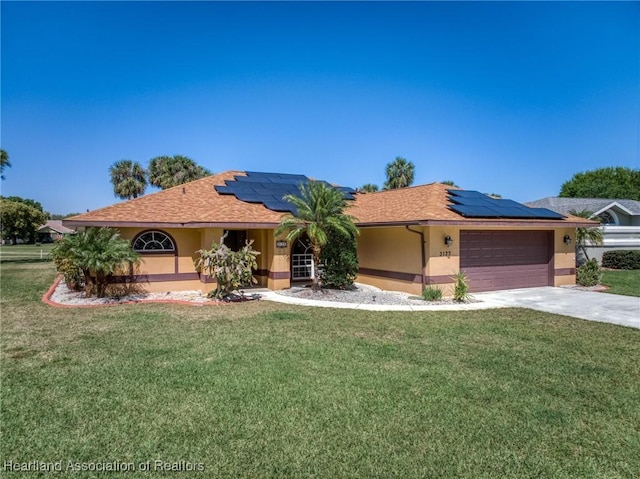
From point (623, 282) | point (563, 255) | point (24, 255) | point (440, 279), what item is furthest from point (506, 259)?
point (24, 255)

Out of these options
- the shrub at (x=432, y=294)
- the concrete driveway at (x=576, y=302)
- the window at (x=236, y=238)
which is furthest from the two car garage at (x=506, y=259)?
the window at (x=236, y=238)

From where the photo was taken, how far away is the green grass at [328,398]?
151 inches

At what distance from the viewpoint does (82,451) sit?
3.90 metres

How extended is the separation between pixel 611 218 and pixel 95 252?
115 feet

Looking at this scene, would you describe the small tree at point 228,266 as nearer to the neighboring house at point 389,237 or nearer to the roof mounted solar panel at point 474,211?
the neighboring house at point 389,237

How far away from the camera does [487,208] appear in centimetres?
1496

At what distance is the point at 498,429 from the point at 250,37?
15099mm

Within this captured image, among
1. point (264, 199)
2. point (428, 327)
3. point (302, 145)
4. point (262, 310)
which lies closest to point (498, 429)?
point (428, 327)

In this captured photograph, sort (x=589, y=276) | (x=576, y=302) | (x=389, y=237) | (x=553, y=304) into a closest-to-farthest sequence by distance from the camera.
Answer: (x=553, y=304)
(x=576, y=302)
(x=389, y=237)
(x=589, y=276)

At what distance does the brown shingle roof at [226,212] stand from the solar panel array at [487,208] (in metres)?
0.28

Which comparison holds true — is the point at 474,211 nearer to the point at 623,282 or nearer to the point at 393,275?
the point at 393,275

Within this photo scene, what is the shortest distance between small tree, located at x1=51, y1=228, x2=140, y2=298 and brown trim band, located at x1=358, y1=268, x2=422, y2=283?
901 centimetres

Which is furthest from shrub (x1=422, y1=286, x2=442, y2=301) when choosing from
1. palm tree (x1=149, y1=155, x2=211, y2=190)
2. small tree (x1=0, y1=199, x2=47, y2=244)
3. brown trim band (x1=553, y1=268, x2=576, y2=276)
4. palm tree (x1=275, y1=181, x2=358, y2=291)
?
small tree (x1=0, y1=199, x2=47, y2=244)

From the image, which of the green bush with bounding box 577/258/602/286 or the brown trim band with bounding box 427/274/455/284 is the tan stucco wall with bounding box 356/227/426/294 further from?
the green bush with bounding box 577/258/602/286
